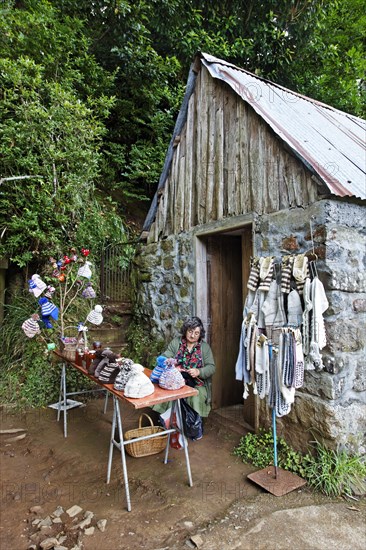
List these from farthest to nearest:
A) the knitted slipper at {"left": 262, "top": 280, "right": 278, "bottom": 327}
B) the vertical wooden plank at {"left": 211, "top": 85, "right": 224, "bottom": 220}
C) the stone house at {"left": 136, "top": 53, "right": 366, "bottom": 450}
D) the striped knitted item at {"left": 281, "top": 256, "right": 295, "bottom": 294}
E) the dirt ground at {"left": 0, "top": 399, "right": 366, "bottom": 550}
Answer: the vertical wooden plank at {"left": 211, "top": 85, "right": 224, "bottom": 220} < the knitted slipper at {"left": 262, "top": 280, "right": 278, "bottom": 327} < the striped knitted item at {"left": 281, "top": 256, "right": 295, "bottom": 294} < the stone house at {"left": 136, "top": 53, "right": 366, "bottom": 450} < the dirt ground at {"left": 0, "top": 399, "right": 366, "bottom": 550}

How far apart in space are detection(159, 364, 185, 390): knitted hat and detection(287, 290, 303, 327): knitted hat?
1.09 meters

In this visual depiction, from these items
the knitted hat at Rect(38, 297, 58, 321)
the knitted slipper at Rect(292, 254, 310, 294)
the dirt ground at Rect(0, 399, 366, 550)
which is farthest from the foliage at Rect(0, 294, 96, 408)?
the knitted slipper at Rect(292, 254, 310, 294)

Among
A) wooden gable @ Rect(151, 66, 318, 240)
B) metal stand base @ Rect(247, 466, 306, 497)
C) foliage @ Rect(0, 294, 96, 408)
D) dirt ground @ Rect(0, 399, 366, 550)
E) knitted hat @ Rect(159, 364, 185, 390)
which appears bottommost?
dirt ground @ Rect(0, 399, 366, 550)

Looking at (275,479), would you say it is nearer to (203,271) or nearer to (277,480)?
(277,480)

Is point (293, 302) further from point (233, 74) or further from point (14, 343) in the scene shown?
point (14, 343)

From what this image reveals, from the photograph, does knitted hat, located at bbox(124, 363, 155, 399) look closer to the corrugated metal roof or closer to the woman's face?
the woman's face

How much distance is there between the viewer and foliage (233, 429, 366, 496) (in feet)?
8.66

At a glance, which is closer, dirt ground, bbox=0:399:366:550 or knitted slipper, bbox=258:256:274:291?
dirt ground, bbox=0:399:366:550

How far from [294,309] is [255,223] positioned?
1050 mm

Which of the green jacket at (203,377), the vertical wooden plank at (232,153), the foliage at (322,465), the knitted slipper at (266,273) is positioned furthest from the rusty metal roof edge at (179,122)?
the foliage at (322,465)

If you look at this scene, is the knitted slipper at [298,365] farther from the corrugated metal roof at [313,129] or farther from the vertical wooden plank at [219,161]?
the vertical wooden plank at [219,161]

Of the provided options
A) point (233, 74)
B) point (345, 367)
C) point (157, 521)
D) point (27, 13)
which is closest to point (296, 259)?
point (345, 367)

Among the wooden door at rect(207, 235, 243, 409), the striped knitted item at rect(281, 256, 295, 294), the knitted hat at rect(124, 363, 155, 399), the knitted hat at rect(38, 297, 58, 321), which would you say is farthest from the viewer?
the wooden door at rect(207, 235, 243, 409)

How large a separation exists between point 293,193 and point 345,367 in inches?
63.7
